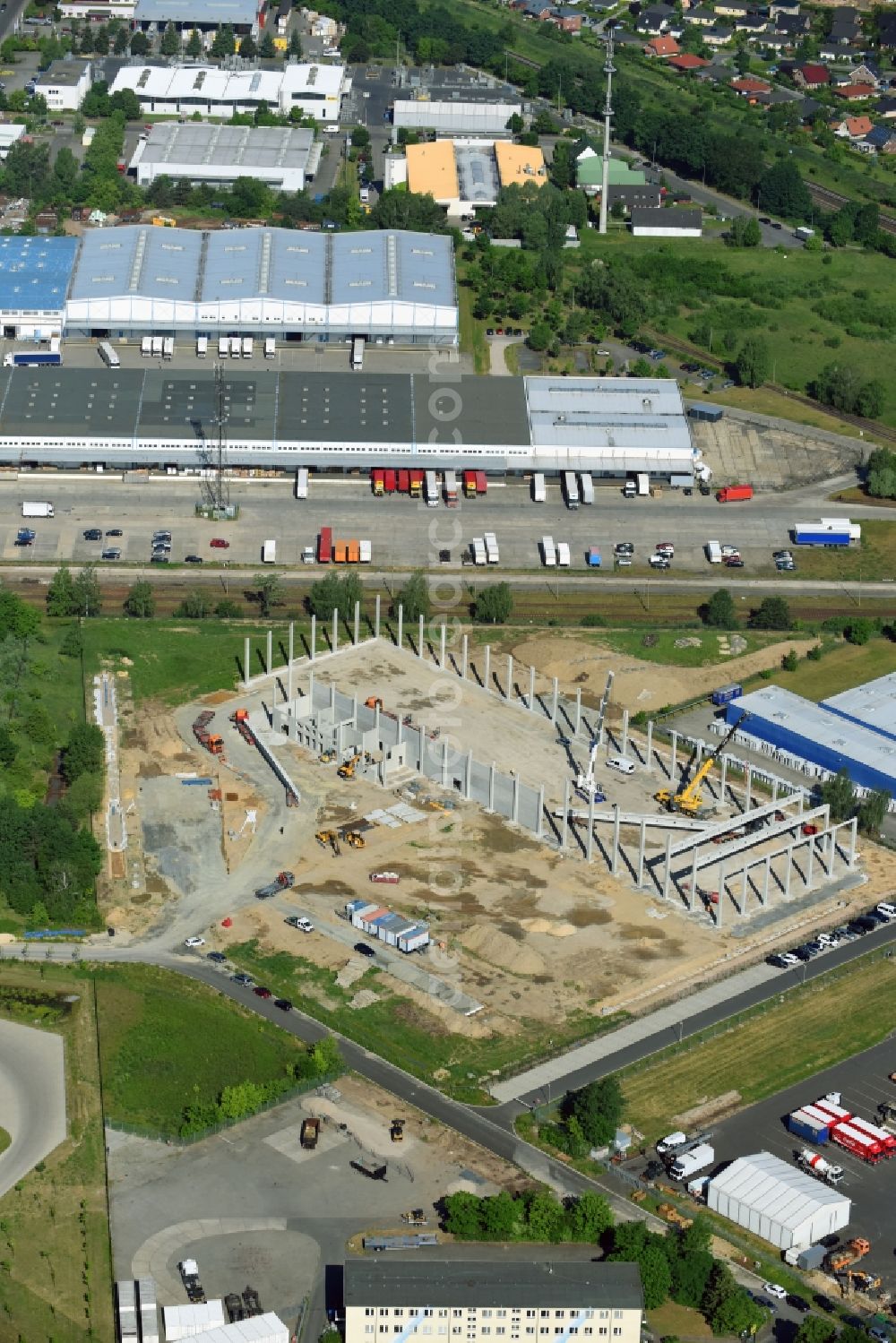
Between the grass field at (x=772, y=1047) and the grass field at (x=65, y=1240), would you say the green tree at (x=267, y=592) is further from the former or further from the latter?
the grass field at (x=65, y=1240)

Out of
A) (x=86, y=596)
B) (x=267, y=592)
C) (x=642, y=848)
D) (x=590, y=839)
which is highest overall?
(x=642, y=848)

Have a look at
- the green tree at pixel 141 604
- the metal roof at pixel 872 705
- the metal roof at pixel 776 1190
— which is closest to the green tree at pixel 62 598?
the green tree at pixel 141 604

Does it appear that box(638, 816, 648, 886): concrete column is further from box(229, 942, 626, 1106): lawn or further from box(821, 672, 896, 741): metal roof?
box(821, 672, 896, 741): metal roof

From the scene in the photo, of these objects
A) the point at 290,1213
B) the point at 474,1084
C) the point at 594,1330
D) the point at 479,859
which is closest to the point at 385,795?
the point at 479,859

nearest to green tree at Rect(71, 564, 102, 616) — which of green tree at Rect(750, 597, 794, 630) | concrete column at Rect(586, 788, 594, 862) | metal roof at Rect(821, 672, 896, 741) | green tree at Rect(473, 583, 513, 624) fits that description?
green tree at Rect(473, 583, 513, 624)

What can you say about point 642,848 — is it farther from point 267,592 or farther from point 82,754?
point 267,592

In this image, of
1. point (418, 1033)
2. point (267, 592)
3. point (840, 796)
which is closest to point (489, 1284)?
point (418, 1033)

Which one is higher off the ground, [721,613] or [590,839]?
[590,839]
